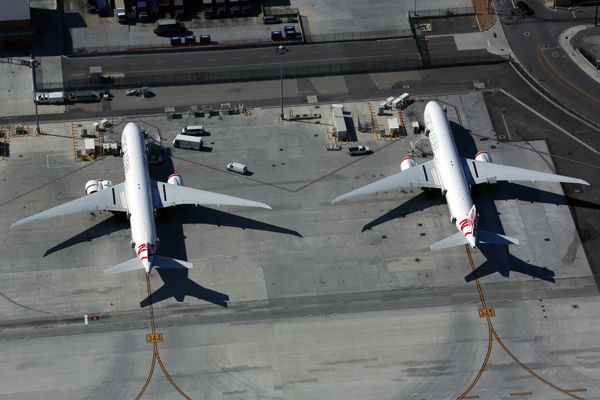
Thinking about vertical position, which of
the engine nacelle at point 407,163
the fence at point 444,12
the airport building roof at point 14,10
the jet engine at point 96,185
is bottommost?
the engine nacelle at point 407,163

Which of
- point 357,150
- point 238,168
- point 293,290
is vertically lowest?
point 293,290

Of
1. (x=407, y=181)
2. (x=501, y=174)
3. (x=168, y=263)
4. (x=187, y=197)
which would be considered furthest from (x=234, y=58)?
(x=168, y=263)

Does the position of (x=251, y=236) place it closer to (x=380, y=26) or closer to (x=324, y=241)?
(x=324, y=241)

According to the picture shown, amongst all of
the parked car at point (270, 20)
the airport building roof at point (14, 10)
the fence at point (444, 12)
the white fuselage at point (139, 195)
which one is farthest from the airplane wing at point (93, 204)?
the fence at point (444, 12)

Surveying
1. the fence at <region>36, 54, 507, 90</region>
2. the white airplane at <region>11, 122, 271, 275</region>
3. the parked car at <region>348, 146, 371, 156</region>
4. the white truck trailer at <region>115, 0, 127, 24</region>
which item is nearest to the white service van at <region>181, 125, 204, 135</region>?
the white airplane at <region>11, 122, 271, 275</region>

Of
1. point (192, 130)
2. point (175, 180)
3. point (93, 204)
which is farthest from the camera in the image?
point (192, 130)

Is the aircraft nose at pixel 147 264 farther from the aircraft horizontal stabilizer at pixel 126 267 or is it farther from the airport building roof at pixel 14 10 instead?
the airport building roof at pixel 14 10

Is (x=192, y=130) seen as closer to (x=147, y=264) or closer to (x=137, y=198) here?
(x=137, y=198)
